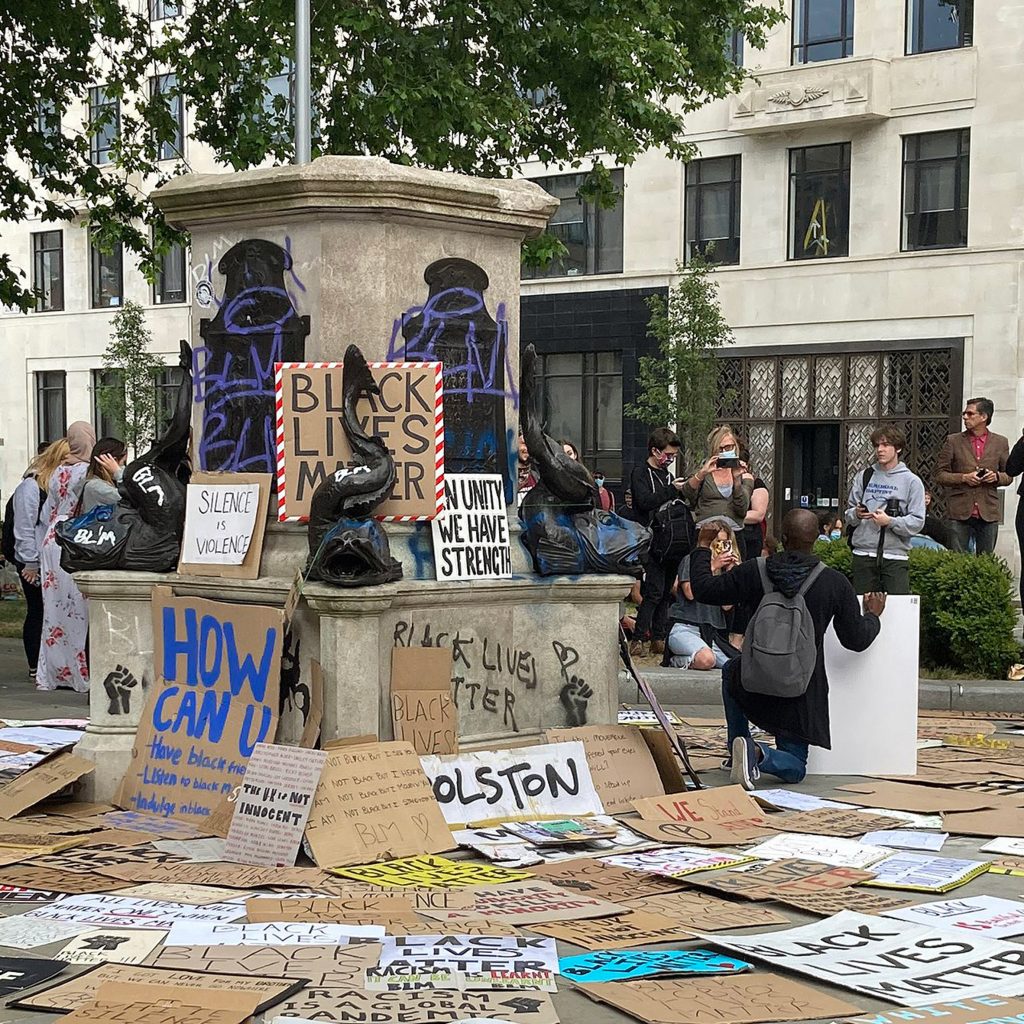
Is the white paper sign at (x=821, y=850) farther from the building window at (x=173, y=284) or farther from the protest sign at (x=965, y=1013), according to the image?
the building window at (x=173, y=284)

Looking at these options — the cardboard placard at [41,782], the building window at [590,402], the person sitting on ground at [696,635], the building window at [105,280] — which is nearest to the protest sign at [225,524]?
the cardboard placard at [41,782]

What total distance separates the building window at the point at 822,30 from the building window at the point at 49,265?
20346mm

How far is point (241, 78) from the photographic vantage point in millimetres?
16906

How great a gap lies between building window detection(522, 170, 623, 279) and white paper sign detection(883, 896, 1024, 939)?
26736mm

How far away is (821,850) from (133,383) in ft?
108

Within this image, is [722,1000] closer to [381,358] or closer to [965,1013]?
[965,1013]

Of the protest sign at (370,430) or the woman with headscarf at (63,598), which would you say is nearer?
the protest sign at (370,430)

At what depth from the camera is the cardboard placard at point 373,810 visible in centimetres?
661

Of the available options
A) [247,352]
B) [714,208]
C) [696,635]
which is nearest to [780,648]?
[247,352]

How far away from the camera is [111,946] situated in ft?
17.7

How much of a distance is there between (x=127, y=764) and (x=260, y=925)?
243 centimetres

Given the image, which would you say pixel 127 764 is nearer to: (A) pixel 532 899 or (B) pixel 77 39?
(A) pixel 532 899

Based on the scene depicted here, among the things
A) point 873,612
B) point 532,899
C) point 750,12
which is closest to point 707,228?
point 750,12

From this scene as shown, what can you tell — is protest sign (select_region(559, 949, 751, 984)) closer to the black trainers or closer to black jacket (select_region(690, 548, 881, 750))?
the black trainers
